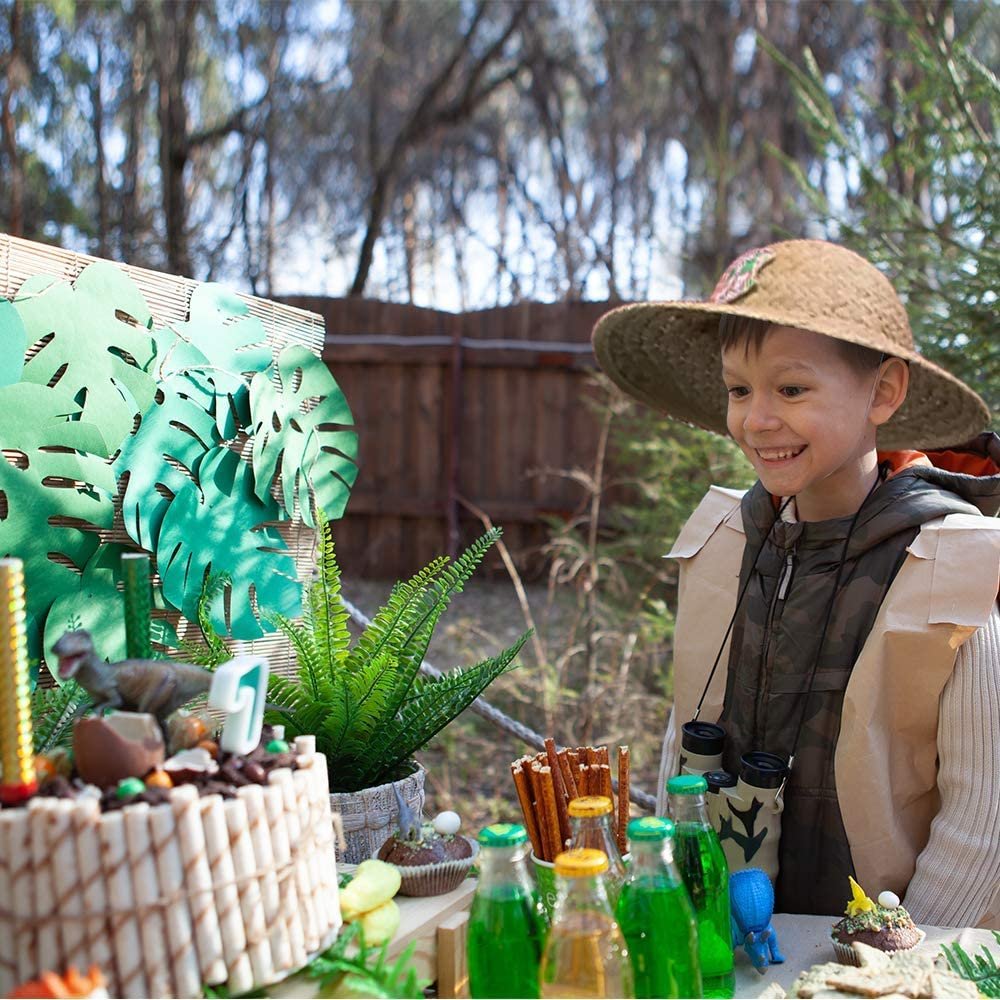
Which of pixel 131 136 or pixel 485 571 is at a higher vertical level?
pixel 131 136

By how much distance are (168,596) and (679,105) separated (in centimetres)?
1246

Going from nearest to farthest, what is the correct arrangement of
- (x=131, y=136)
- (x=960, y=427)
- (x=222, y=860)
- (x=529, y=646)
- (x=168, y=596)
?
(x=222, y=860)
(x=168, y=596)
(x=960, y=427)
(x=529, y=646)
(x=131, y=136)

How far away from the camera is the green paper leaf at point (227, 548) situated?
5.53ft

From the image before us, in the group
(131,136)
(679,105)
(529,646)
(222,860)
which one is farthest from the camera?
(679,105)

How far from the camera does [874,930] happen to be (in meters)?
1.25

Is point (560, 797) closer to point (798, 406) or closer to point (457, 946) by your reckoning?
point (457, 946)

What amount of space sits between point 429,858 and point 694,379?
1338mm

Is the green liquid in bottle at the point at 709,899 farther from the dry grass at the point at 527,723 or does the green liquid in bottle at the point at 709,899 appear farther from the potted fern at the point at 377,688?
the dry grass at the point at 527,723

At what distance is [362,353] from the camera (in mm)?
8727

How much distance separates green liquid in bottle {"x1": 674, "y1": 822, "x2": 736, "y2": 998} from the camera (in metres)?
1.19

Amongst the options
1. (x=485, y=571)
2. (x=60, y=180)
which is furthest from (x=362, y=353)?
(x=60, y=180)

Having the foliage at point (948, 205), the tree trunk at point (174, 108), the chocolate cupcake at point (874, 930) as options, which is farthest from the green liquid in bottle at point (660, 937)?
the tree trunk at point (174, 108)

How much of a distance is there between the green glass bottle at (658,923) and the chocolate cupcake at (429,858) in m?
0.26

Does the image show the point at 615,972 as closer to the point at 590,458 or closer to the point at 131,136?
the point at 590,458
